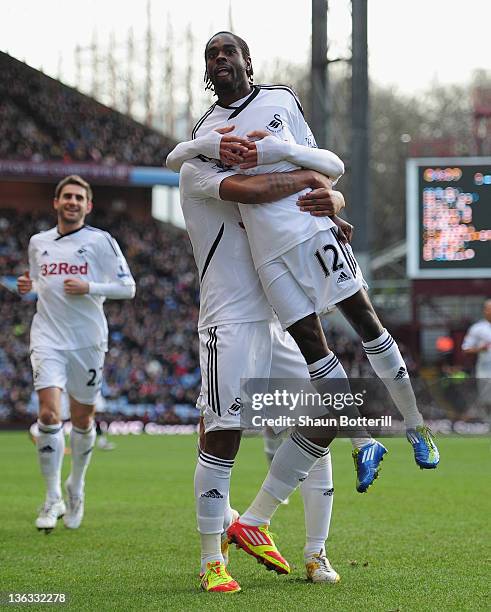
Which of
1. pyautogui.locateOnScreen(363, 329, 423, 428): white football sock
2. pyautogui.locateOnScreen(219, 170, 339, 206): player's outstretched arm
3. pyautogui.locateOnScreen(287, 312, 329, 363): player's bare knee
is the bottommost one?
pyautogui.locateOnScreen(363, 329, 423, 428): white football sock

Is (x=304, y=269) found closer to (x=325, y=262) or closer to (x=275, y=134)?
(x=325, y=262)

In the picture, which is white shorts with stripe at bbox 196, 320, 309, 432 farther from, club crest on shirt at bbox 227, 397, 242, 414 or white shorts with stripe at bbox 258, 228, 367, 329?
white shorts with stripe at bbox 258, 228, 367, 329

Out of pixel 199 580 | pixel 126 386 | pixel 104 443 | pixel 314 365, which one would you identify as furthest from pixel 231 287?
pixel 126 386

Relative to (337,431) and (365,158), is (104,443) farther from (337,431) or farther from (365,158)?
(337,431)

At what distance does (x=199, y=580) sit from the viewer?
5.37 meters

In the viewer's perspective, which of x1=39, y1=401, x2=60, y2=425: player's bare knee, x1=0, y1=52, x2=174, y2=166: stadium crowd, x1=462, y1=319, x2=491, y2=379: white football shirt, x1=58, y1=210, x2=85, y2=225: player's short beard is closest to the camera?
x1=39, y1=401, x2=60, y2=425: player's bare knee

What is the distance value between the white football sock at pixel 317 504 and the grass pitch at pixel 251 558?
8.1 inches

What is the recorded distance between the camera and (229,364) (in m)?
5.10

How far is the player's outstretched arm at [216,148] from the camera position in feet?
16.5

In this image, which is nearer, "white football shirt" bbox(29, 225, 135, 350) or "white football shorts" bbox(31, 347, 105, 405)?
"white football shorts" bbox(31, 347, 105, 405)

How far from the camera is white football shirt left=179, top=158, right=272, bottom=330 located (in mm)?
5215

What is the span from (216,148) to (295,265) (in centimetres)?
64

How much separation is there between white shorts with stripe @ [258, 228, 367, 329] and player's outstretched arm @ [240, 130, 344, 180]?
0.36m

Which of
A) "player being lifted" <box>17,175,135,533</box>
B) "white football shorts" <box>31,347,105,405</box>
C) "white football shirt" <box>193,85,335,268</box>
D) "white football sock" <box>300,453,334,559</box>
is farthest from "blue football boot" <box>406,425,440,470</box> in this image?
"white football shorts" <box>31,347,105,405</box>
